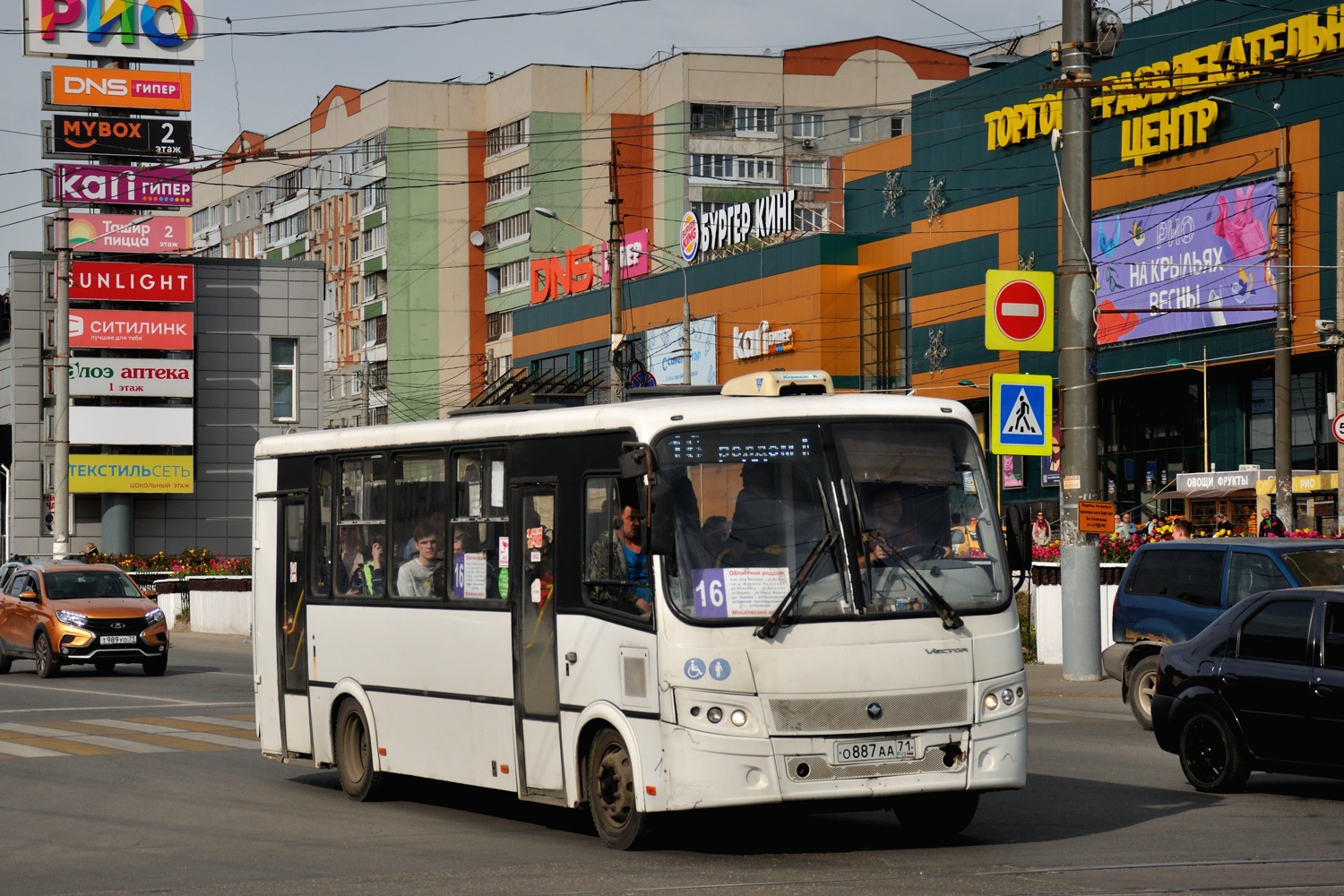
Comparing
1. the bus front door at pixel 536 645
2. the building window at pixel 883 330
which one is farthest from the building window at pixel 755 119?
the bus front door at pixel 536 645

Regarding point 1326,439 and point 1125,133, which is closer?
point 1326,439

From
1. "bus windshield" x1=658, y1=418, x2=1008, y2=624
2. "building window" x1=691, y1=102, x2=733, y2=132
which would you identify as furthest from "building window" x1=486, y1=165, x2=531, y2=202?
"bus windshield" x1=658, y1=418, x2=1008, y2=624

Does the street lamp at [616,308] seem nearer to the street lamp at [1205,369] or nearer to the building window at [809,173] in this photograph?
the street lamp at [1205,369]

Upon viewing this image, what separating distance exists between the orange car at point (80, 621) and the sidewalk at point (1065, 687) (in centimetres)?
1286

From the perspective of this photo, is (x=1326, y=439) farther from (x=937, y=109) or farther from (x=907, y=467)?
(x=907, y=467)

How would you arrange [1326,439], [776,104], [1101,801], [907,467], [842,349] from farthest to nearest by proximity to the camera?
[776,104], [842,349], [1326,439], [1101,801], [907,467]

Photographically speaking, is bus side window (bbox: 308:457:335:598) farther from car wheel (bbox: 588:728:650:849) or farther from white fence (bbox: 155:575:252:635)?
white fence (bbox: 155:575:252:635)

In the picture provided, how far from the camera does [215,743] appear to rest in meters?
18.1

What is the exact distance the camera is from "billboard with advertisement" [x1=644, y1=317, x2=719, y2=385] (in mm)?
83688

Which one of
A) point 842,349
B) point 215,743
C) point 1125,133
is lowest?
point 215,743

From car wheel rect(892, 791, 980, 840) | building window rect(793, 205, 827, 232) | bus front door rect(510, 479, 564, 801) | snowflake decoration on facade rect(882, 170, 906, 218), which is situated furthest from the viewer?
building window rect(793, 205, 827, 232)

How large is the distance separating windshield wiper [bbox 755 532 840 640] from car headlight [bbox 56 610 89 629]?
2103cm

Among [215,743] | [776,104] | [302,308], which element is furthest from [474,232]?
[215,743]

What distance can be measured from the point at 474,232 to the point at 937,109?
135 feet
